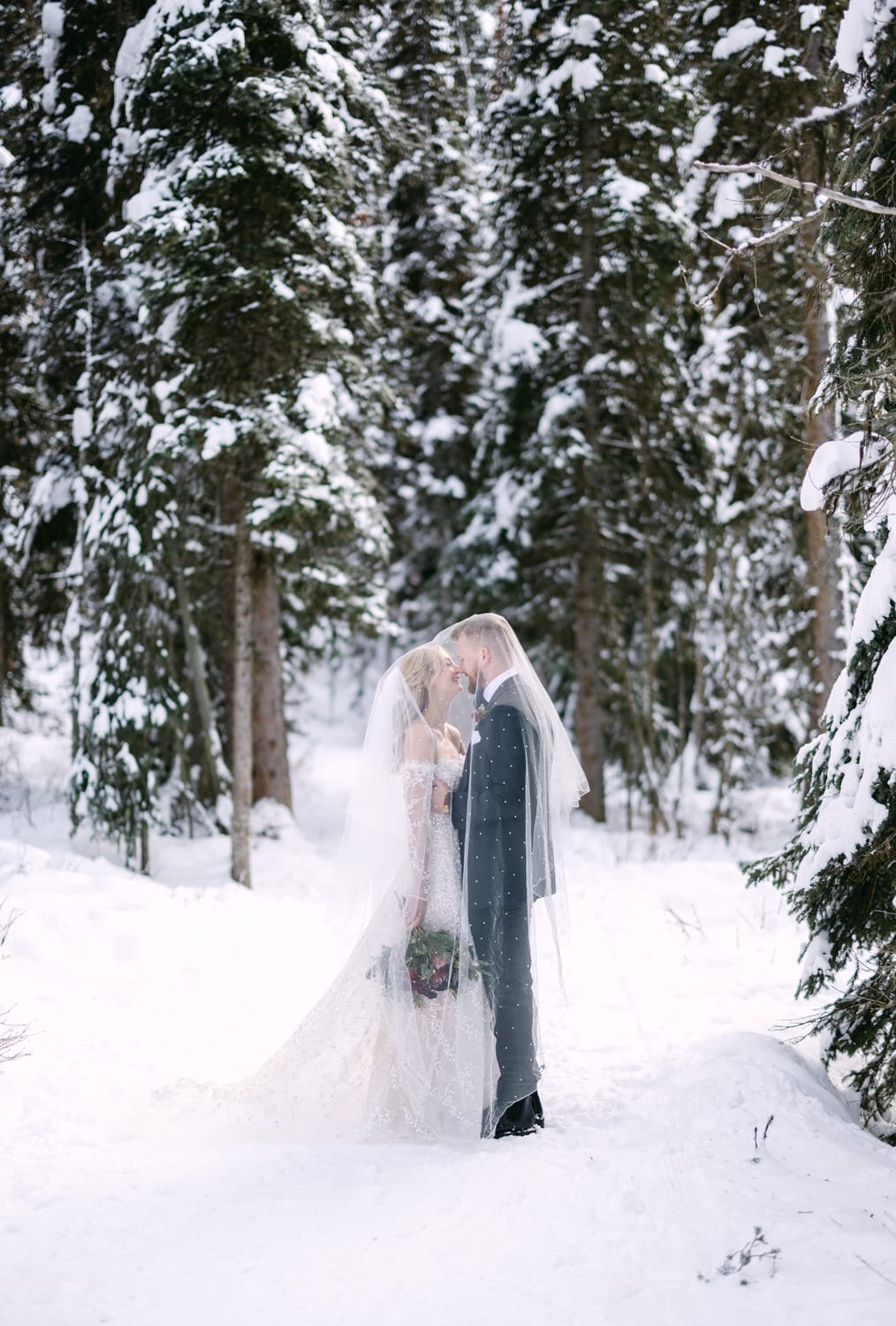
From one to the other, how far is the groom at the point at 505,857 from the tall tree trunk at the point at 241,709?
18.3 feet

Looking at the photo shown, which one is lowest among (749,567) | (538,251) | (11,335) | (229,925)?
(229,925)

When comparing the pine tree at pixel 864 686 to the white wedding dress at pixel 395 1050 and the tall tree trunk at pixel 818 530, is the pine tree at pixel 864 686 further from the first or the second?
the tall tree trunk at pixel 818 530

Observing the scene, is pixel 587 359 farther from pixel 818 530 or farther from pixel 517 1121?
pixel 517 1121

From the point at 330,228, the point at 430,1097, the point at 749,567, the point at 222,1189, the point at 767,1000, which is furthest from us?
the point at 749,567

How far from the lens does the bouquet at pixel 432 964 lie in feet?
16.8

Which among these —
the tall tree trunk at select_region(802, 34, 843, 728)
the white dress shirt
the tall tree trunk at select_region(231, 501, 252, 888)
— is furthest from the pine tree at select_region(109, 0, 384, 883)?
the white dress shirt

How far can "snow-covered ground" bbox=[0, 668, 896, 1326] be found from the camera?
335 cm

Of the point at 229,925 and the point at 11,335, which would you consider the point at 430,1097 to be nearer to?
the point at 229,925

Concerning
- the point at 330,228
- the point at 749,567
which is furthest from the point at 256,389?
the point at 749,567

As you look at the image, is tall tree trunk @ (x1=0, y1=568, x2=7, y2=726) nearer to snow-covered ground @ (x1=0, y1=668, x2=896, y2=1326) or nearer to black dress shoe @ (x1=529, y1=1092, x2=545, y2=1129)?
snow-covered ground @ (x1=0, y1=668, x2=896, y2=1326)

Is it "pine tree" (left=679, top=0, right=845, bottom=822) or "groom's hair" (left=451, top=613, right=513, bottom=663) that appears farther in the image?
"pine tree" (left=679, top=0, right=845, bottom=822)

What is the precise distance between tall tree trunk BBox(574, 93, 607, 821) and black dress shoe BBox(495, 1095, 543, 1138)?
972 cm

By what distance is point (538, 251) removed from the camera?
14984 millimetres

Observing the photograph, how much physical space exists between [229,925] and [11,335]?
7.68m
